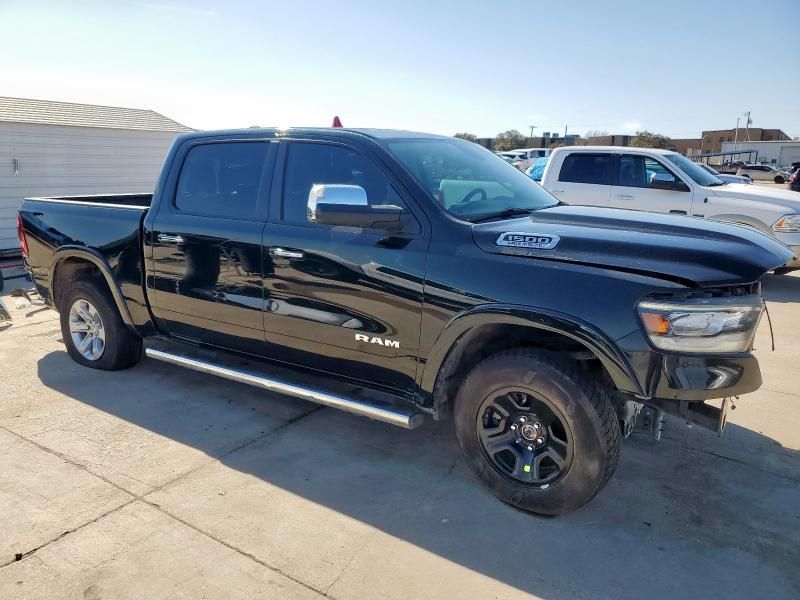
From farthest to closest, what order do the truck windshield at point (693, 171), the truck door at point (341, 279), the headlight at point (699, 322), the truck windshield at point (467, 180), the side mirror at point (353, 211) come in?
the truck windshield at point (693, 171) → the truck windshield at point (467, 180) → the truck door at point (341, 279) → the side mirror at point (353, 211) → the headlight at point (699, 322)

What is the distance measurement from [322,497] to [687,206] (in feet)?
24.6

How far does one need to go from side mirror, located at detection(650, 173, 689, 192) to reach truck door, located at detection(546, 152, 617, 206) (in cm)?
66

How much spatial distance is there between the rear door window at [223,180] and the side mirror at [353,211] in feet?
2.58

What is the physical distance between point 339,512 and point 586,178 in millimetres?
7725

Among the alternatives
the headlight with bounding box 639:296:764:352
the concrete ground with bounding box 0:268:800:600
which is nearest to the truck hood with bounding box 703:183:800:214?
the concrete ground with bounding box 0:268:800:600

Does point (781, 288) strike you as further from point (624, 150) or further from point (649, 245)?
point (649, 245)

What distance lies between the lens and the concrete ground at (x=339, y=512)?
2.68 meters

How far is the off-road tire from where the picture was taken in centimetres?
496

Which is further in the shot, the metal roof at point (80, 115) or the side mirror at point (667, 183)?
the metal roof at point (80, 115)

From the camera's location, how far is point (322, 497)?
3340 mm

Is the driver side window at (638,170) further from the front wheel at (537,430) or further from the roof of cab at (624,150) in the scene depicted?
the front wheel at (537,430)

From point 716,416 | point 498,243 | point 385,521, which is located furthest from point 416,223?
point 716,416

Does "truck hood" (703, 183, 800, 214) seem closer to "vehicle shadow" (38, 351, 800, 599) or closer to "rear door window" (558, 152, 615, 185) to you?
"rear door window" (558, 152, 615, 185)

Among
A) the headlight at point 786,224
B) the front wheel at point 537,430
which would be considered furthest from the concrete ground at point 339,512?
the headlight at point 786,224
